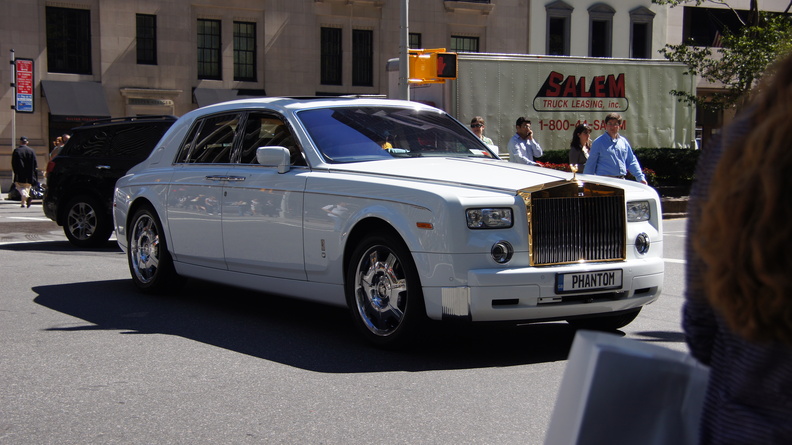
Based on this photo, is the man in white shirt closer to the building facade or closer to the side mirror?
the side mirror

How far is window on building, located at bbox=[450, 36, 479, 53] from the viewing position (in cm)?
3794

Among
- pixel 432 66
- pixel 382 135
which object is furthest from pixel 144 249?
pixel 432 66

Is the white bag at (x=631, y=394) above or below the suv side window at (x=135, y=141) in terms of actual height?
below

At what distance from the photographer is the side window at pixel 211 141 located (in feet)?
26.8

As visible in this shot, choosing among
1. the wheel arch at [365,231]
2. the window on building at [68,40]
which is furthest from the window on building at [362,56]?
the wheel arch at [365,231]

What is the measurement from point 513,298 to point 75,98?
28.2m

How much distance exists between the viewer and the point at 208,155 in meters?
8.40

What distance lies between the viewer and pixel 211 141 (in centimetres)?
846

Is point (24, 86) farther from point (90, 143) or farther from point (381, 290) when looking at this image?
point (381, 290)

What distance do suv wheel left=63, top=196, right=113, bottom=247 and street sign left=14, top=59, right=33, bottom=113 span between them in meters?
17.5

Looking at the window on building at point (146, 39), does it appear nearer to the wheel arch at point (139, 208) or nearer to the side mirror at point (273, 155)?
the wheel arch at point (139, 208)

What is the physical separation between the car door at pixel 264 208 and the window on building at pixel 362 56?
1140 inches

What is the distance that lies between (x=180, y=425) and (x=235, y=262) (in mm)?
3078

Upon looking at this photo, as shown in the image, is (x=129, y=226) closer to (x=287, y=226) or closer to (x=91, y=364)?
(x=287, y=226)
